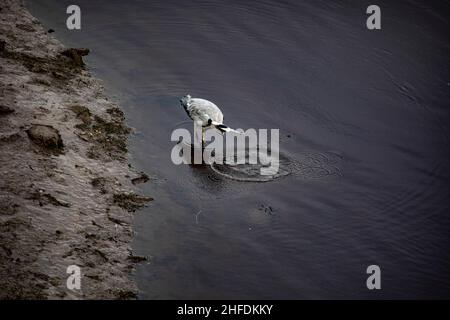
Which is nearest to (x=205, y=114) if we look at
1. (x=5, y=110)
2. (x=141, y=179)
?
(x=141, y=179)

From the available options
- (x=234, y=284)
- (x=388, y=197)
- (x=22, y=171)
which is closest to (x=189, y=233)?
(x=234, y=284)

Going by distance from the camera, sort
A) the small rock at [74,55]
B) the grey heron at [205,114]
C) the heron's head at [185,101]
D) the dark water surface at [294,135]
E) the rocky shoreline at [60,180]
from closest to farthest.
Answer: the rocky shoreline at [60,180] < the dark water surface at [294,135] < the grey heron at [205,114] < the heron's head at [185,101] < the small rock at [74,55]

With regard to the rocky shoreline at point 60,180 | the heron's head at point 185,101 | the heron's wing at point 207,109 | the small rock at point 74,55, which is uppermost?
the small rock at point 74,55

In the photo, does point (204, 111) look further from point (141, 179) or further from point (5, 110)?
point (5, 110)

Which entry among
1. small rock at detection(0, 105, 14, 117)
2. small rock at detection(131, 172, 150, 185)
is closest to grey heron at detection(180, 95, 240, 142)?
small rock at detection(131, 172, 150, 185)

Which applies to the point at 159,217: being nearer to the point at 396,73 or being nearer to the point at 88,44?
the point at 88,44

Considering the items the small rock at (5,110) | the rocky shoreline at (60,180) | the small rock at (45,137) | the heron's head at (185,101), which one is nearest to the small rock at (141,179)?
the rocky shoreline at (60,180)

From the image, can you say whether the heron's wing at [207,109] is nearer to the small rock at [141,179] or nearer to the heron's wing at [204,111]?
the heron's wing at [204,111]

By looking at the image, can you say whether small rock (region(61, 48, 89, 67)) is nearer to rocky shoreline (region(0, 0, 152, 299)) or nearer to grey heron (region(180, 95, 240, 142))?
rocky shoreline (region(0, 0, 152, 299))
